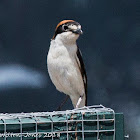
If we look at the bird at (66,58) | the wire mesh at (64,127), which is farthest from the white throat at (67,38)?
the wire mesh at (64,127)

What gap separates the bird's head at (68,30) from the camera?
6.35ft

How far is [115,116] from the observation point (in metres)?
1.21

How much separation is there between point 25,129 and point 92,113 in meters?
0.22

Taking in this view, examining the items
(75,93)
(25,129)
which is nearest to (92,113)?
(25,129)

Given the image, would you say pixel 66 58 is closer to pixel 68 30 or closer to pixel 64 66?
pixel 64 66

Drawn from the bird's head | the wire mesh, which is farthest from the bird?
the wire mesh

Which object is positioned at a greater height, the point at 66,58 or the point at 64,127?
the point at 66,58

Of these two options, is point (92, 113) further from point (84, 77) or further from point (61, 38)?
point (84, 77)

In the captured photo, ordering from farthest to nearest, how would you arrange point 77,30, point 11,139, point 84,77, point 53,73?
point 84,77 → point 53,73 → point 77,30 → point 11,139

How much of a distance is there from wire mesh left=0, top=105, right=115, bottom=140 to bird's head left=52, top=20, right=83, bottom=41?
0.77 meters

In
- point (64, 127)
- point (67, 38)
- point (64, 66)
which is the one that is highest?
point (67, 38)

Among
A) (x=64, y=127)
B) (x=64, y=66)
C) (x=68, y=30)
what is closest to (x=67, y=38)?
(x=68, y=30)

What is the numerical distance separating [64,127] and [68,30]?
2.70 feet

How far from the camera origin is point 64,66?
202 centimetres
